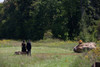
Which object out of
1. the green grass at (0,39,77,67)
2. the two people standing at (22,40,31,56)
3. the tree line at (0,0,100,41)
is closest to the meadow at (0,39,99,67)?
the green grass at (0,39,77,67)

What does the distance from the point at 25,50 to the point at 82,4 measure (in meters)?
37.9

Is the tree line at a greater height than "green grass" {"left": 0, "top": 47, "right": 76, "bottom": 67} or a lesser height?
greater

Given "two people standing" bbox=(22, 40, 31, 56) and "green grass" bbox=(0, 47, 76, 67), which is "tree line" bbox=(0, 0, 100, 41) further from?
"green grass" bbox=(0, 47, 76, 67)

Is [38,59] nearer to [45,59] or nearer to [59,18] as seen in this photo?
[45,59]

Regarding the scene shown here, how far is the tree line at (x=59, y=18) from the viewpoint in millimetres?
57156

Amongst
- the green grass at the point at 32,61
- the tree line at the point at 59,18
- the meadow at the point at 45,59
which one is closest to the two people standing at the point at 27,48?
the meadow at the point at 45,59

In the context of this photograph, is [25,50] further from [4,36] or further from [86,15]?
[4,36]

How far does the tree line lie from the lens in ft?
188

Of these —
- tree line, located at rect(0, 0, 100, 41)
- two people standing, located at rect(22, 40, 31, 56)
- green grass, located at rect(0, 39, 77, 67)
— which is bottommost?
green grass, located at rect(0, 39, 77, 67)

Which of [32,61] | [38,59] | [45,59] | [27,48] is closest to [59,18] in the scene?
[27,48]

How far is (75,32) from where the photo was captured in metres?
58.9

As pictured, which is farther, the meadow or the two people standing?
the two people standing

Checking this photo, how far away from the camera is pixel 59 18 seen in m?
59.5

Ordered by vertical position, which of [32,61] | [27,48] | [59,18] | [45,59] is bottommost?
[45,59]
